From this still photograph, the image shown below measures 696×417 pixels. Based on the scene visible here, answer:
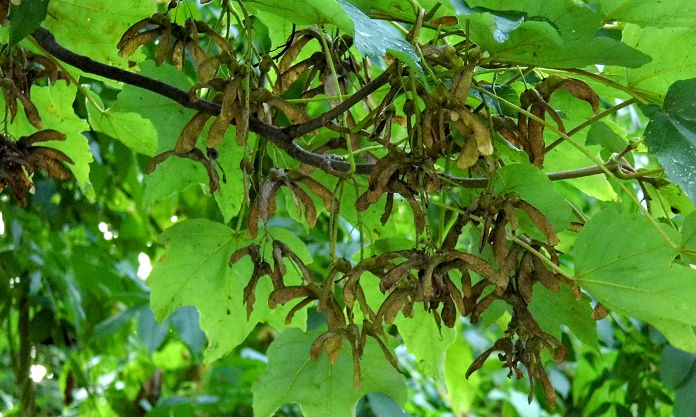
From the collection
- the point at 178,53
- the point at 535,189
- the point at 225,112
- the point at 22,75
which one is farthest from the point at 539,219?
the point at 22,75

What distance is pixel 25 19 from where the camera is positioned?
2.01 ft

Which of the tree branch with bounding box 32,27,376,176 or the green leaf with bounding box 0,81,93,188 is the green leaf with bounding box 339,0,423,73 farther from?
the green leaf with bounding box 0,81,93,188

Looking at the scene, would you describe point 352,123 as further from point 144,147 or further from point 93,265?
point 93,265

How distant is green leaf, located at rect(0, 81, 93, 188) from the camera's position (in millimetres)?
947

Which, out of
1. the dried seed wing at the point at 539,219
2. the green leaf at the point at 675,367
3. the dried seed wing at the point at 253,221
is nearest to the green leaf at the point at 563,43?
the dried seed wing at the point at 539,219

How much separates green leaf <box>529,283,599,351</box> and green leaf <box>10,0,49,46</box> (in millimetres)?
481

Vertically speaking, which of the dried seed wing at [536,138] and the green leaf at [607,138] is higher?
the dried seed wing at [536,138]

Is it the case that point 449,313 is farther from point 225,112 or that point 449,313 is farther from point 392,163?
point 225,112

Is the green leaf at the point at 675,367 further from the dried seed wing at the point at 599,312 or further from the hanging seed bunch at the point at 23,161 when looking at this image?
the hanging seed bunch at the point at 23,161

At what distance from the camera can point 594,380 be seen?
1661mm

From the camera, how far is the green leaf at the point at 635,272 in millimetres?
621

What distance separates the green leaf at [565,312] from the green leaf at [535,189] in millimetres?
124

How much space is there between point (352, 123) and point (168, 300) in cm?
26

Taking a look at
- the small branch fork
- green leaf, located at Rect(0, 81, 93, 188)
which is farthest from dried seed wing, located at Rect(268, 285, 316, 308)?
green leaf, located at Rect(0, 81, 93, 188)
